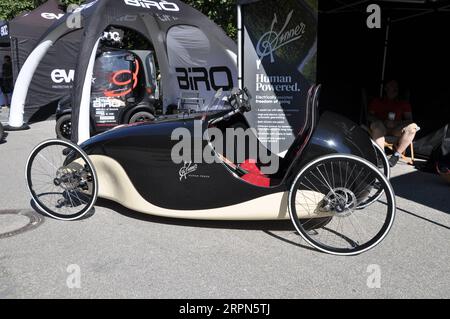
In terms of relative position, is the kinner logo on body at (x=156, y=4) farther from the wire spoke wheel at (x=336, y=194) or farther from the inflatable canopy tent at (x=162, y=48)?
the wire spoke wheel at (x=336, y=194)

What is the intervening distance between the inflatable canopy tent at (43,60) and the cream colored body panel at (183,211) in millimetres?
10079

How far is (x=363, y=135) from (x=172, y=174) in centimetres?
169

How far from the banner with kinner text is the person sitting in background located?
1078 millimetres

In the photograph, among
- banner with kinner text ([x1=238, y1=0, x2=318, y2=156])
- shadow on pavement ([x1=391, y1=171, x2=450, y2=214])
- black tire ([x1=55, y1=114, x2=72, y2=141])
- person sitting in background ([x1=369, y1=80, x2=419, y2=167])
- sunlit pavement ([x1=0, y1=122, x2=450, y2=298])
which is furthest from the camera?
black tire ([x1=55, y1=114, x2=72, y2=141])

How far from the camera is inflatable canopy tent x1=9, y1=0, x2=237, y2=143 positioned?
20.1 feet

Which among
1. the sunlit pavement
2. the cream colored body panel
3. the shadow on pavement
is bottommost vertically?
the sunlit pavement

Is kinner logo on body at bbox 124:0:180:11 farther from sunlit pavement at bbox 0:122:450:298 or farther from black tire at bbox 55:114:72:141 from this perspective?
sunlit pavement at bbox 0:122:450:298

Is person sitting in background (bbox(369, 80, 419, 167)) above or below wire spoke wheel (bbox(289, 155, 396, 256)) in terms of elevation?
above

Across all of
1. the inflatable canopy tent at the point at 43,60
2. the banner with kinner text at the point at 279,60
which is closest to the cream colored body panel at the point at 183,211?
the banner with kinner text at the point at 279,60

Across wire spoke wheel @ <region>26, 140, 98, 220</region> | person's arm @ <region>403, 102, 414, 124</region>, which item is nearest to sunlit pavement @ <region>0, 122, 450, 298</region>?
wire spoke wheel @ <region>26, 140, 98, 220</region>

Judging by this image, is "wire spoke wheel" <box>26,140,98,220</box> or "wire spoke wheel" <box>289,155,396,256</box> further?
"wire spoke wheel" <box>26,140,98,220</box>

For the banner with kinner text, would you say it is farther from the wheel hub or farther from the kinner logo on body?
the wheel hub

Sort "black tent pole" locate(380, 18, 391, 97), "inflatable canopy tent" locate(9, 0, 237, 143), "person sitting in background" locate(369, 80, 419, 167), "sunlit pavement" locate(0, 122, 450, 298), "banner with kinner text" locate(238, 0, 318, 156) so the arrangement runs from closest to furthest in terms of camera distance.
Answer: "sunlit pavement" locate(0, 122, 450, 298) → "inflatable canopy tent" locate(9, 0, 237, 143) → "person sitting in background" locate(369, 80, 419, 167) → "banner with kinner text" locate(238, 0, 318, 156) → "black tent pole" locate(380, 18, 391, 97)

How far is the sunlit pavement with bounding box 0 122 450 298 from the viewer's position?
9.20ft
